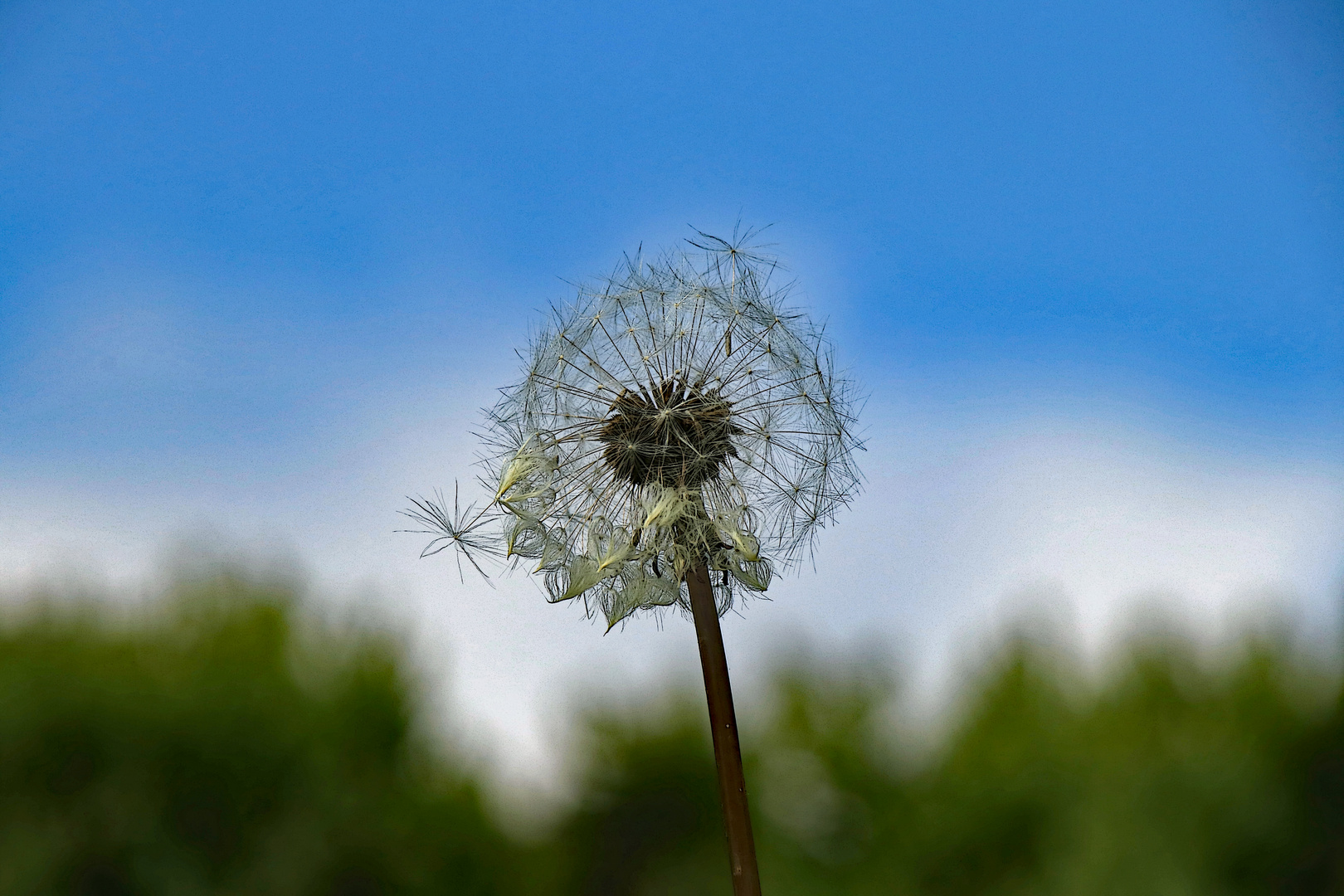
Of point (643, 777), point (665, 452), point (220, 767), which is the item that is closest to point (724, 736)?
point (665, 452)

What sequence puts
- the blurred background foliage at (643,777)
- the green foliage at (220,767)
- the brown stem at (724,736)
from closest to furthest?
1. the brown stem at (724,736)
2. the green foliage at (220,767)
3. the blurred background foliage at (643,777)

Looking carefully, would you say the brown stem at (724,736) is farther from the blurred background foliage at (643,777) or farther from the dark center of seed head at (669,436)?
the blurred background foliage at (643,777)

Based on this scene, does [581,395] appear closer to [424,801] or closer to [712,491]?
[712,491]

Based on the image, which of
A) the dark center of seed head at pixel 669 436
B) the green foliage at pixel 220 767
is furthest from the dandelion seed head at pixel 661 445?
the green foliage at pixel 220 767

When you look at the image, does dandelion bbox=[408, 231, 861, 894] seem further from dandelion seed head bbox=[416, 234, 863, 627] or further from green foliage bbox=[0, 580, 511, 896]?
green foliage bbox=[0, 580, 511, 896]

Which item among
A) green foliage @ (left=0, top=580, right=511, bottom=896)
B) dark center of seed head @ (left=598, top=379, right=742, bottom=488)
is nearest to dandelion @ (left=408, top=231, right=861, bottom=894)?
dark center of seed head @ (left=598, top=379, right=742, bottom=488)

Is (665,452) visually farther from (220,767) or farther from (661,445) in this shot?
(220,767)
